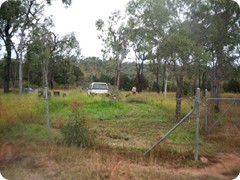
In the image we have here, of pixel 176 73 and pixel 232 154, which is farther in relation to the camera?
pixel 176 73

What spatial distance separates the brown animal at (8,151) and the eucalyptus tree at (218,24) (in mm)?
7009

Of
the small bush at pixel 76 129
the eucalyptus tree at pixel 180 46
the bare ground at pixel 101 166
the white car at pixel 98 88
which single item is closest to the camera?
the bare ground at pixel 101 166

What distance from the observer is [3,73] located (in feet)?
29.9

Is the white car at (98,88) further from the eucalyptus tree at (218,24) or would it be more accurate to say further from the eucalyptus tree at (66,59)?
the eucalyptus tree at (218,24)

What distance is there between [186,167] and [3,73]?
682 cm

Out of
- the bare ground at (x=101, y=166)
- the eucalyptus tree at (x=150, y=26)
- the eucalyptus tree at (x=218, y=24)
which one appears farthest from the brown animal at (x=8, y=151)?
the eucalyptus tree at (x=218, y=24)

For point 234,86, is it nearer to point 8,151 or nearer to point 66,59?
point 66,59

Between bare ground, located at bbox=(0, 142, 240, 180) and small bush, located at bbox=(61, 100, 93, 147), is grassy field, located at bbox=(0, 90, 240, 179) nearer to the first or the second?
bare ground, located at bbox=(0, 142, 240, 180)

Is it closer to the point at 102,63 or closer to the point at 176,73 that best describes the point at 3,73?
the point at 102,63

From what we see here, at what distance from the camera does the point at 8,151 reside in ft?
19.0

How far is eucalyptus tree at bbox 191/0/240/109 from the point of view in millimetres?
9788

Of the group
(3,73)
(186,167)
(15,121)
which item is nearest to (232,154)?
(186,167)

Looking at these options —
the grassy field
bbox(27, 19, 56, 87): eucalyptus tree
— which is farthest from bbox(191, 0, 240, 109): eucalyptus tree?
bbox(27, 19, 56, 87): eucalyptus tree

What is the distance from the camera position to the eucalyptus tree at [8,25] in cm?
739
